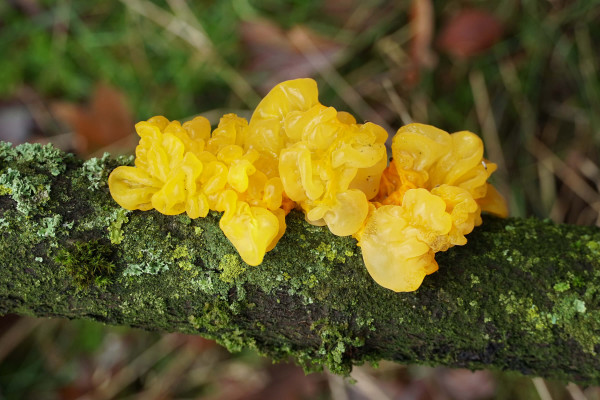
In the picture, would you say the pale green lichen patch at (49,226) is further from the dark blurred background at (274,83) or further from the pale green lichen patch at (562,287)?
the dark blurred background at (274,83)

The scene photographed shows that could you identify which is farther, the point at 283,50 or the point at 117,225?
the point at 283,50

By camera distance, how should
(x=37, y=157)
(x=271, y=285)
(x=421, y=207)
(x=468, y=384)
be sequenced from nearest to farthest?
(x=421, y=207) → (x=271, y=285) → (x=37, y=157) → (x=468, y=384)

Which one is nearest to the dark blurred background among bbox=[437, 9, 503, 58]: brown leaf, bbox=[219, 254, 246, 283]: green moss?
bbox=[437, 9, 503, 58]: brown leaf

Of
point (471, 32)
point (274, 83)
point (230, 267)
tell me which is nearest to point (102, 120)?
point (274, 83)

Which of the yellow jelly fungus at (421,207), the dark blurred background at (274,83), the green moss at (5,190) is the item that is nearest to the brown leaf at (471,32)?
the dark blurred background at (274,83)

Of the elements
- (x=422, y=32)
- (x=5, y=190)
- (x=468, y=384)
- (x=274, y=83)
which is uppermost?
(x=422, y=32)

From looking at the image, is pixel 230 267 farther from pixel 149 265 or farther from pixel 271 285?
pixel 149 265

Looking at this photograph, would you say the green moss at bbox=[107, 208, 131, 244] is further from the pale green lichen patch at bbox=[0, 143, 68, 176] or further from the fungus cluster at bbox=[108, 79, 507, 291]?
the pale green lichen patch at bbox=[0, 143, 68, 176]

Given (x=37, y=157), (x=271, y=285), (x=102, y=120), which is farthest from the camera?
(x=102, y=120)
